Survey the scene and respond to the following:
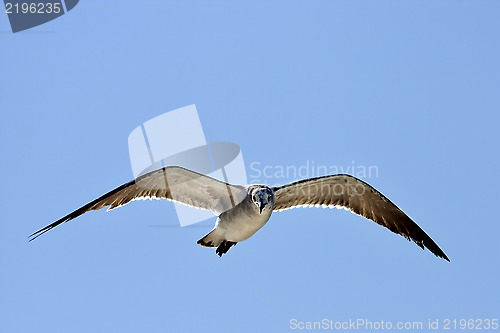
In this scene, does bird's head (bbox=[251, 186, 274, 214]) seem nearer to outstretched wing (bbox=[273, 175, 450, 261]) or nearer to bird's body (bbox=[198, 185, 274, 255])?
bird's body (bbox=[198, 185, 274, 255])

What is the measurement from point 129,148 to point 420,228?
7.19 metres

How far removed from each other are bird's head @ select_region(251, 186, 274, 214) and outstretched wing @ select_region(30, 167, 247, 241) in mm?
625

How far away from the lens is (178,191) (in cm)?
1427

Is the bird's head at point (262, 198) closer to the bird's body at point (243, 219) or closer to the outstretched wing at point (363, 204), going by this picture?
the bird's body at point (243, 219)

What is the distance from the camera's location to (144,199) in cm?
1377

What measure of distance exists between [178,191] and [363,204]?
449 cm

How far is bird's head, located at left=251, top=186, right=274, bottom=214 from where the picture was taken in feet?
42.1

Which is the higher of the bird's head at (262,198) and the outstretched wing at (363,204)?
the bird's head at (262,198)

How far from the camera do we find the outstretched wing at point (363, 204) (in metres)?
14.8

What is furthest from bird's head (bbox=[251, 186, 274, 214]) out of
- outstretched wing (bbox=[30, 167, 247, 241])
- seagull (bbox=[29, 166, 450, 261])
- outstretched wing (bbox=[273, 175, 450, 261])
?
outstretched wing (bbox=[273, 175, 450, 261])

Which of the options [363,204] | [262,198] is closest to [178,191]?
[262,198]

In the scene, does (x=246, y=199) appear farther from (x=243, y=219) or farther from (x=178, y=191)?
(x=178, y=191)

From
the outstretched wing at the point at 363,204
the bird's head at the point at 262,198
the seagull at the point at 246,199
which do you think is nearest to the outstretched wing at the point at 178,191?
the seagull at the point at 246,199

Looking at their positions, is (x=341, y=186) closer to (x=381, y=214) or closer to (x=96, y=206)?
(x=381, y=214)
